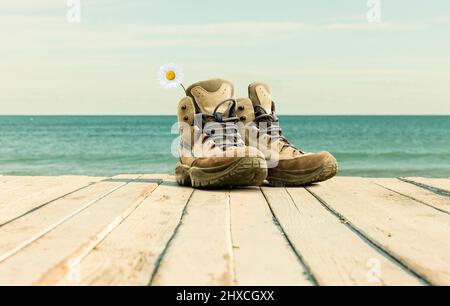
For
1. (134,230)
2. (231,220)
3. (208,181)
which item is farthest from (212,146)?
(134,230)

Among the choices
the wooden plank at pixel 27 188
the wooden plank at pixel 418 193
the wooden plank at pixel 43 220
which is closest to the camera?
the wooden plank at pixel 43 220

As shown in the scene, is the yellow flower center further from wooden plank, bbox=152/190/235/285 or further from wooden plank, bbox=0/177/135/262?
wooden plank, bbox=152/190/235/285

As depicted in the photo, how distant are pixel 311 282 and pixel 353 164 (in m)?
12.8

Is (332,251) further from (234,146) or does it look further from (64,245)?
(234,146)

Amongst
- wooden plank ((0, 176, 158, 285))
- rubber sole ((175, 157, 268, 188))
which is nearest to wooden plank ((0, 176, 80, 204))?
wooden plank ((0, 176, 158, 285))

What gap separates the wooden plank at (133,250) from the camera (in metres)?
1.48

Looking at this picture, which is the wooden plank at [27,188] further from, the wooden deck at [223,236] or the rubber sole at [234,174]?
the rubber sole at [234,174]

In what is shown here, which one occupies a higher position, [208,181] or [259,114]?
[259,114]

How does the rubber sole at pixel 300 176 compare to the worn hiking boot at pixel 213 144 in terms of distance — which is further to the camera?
the rubber sole at pixel 300 176

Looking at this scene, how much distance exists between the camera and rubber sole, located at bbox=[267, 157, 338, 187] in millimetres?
3502

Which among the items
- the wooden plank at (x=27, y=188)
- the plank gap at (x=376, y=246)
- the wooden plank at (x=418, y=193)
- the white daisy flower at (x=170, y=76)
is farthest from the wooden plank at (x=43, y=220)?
the wooden plank at (x=418, y=193)

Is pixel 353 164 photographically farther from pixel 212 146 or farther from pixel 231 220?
pixel 231 220

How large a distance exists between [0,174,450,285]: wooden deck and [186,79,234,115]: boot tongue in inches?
25.6
